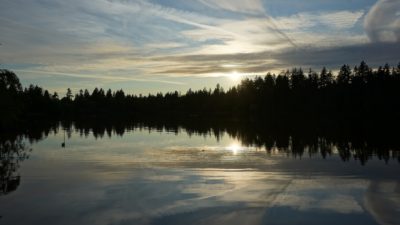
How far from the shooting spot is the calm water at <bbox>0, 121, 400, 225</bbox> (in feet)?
61.4

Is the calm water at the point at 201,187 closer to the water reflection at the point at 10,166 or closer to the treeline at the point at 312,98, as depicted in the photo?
the water reflection at the point at 10,166

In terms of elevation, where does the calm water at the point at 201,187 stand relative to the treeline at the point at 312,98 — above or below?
below

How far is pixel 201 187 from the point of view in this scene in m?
25.0

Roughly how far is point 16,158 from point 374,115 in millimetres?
89638

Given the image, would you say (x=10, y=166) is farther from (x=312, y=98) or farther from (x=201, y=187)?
(x=312, y=98)

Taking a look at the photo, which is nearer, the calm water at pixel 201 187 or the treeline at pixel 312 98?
the calm water at pixel 201 187

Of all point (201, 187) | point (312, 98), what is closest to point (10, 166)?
point (201, 187)

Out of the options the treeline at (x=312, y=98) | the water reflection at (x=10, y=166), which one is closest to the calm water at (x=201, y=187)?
the water reflection at (x=10, y=166)

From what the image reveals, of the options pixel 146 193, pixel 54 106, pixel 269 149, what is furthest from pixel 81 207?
pixel 54 106

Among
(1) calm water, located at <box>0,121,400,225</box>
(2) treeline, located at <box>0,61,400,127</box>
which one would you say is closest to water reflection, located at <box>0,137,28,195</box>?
(1) calm water, located at <box>0,121,400,225</box>

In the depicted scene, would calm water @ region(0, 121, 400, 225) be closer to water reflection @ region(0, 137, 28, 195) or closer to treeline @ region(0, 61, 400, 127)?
water reflection @ region(0, 137, 28, 195)

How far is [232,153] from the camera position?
43.9 meters

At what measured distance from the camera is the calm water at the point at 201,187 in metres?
18.7

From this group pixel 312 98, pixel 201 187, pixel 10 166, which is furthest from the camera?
pixel 312 98
